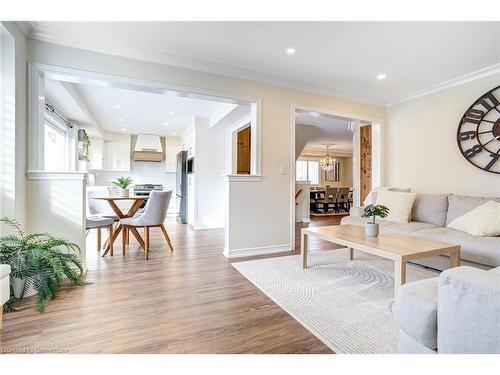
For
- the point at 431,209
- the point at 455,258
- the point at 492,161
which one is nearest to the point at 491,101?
the point at 492,161

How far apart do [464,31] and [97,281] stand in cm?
420

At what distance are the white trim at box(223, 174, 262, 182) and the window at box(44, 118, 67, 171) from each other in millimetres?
3601

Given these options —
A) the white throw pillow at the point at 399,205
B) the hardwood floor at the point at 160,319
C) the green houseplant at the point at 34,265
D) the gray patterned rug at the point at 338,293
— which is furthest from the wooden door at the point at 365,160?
the green houseplant at the point at 34,265

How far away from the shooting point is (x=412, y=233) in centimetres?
292

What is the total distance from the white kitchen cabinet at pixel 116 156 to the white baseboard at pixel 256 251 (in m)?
5.42

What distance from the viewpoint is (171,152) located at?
7.88 metres

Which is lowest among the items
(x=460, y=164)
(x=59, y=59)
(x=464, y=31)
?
(x=460, y=164)

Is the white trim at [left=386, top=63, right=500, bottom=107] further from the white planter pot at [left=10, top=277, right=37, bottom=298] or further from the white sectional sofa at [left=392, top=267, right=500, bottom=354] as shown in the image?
the white planter pot at [left=10, top=277, right=37, bottom=298]

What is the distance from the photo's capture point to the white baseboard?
3.29m

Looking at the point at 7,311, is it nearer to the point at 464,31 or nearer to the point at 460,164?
the point at 464,31

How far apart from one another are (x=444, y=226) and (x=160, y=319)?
3416 millimetres

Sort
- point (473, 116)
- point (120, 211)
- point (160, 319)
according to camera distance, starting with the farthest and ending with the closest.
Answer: point (120, 211), point (473, 116), point (160, 319)

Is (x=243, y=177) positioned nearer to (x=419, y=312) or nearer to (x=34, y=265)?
(x=34, y=265)
